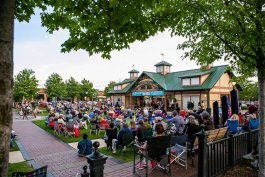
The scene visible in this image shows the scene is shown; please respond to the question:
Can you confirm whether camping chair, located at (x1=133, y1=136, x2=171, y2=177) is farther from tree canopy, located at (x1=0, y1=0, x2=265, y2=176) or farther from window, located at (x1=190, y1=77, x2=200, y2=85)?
window, located at (x1=190, y1=77, x2=200, y2=85)

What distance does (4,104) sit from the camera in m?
2.12

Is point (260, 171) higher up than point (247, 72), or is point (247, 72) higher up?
point (247, 72)

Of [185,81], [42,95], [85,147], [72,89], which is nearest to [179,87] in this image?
[185,81]

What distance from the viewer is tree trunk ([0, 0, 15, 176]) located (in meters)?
2.11

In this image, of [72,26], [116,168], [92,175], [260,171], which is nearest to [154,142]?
[116,168]

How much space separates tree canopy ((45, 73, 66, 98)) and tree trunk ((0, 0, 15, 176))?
183ft

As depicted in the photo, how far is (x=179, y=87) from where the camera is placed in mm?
31047

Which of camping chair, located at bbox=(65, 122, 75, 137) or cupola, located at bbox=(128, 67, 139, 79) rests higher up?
cupola, located at bbox=(128, 67, 139, 79)

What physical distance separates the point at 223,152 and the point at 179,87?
25.3 meters

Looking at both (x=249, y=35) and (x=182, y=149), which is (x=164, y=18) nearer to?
(x=249, y=35)

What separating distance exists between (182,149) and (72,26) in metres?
5.61

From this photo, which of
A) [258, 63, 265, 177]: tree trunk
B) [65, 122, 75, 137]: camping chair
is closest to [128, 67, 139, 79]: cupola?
[65, 122, 75, 137]: camping chair

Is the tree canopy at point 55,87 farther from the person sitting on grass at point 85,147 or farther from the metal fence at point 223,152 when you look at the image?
the metal fence at point 223,152

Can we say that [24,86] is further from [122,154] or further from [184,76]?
[122,154]
